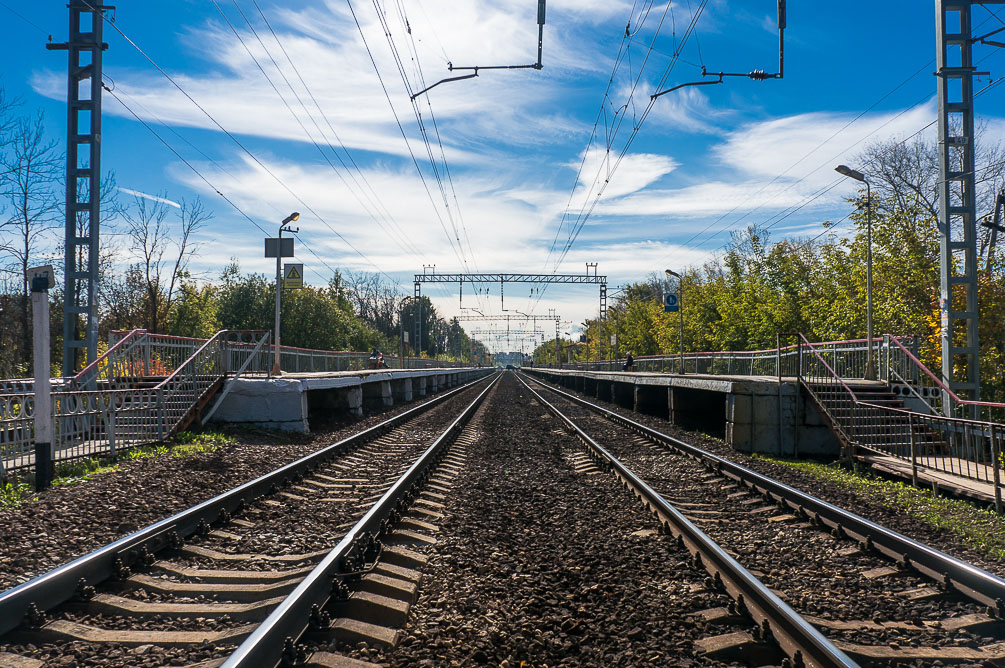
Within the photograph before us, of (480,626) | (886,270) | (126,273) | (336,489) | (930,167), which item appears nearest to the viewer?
(480,626)

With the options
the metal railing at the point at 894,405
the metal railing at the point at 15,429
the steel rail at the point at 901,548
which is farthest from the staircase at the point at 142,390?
the metal railing at the point at 894,405

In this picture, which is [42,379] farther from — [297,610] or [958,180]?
[958,180]

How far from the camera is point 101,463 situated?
995 centimetres

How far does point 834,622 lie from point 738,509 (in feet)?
11.9

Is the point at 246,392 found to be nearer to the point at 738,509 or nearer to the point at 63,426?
the point at 63,426

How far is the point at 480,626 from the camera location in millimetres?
4289

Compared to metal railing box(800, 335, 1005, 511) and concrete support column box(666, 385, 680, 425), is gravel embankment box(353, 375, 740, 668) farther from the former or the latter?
concrete support column box(666, 385, 680, 425)

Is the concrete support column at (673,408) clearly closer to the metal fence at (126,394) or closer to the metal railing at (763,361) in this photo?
the metal railing at (763,361)

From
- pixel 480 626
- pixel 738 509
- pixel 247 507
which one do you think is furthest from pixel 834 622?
pixel 247 507

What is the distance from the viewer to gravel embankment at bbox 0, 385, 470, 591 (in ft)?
19.2

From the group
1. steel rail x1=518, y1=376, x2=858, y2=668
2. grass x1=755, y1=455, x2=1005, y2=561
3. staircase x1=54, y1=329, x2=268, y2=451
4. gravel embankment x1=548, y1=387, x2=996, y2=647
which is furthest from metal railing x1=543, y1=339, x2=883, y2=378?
staircase x1=54, y1=329, x2=268, y2=451

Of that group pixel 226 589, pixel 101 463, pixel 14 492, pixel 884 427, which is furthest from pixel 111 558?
pixel 884 427

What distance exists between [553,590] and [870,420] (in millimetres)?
11446

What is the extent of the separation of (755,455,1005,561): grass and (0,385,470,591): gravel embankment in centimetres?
851
